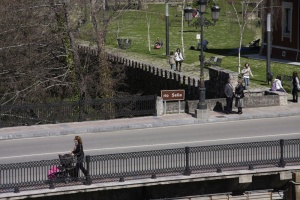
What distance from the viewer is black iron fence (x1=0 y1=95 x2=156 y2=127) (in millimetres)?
36062

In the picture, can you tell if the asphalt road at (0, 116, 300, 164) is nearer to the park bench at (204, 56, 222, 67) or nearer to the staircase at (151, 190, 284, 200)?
the staircase at (151, 190, 284, 200)

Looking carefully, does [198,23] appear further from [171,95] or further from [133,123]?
[133,123]

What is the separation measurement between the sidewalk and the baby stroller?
305 inches

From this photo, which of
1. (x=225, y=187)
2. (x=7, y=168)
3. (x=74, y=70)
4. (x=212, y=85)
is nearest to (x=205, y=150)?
(x=225, y=187)

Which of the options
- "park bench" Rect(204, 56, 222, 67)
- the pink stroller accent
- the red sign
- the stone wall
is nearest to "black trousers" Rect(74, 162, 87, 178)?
the pink stroller accent

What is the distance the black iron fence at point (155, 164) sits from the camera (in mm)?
26062

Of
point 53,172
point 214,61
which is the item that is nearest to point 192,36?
point 214,61

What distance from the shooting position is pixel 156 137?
33.8 metres

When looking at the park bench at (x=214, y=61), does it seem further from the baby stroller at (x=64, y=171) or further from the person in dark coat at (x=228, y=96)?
the baby stroller at (x=64, y=171)

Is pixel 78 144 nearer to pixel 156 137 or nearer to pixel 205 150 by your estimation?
pixel 205 150

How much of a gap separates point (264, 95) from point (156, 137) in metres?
7.65

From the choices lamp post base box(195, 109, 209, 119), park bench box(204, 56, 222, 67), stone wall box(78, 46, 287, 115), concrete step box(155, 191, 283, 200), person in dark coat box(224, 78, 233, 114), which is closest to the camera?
concrete step box(155, 191, 283, 200)

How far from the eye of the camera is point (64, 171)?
26.2m

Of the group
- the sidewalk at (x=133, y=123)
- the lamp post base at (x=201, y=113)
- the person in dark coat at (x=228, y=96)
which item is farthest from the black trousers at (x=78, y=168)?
the person in dark coat at (x=228, y=96)
